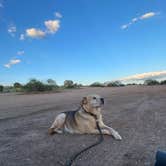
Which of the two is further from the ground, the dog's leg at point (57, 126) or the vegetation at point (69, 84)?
the vegetation at point (69, 84)

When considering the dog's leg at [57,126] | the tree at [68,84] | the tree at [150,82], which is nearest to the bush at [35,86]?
the tree at [68,84]

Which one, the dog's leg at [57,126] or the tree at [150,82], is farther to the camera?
the tree at [150,82]

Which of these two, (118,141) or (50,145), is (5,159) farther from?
(118,141)

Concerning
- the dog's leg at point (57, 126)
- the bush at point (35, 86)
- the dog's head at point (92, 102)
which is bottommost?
the dog's leg at point (57, 126)

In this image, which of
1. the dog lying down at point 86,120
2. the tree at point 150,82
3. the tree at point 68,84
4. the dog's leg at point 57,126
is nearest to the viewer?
the dog lying down at point 86,120

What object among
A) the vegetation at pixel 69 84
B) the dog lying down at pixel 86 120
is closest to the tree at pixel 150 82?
the vegetation at pixel 69 84

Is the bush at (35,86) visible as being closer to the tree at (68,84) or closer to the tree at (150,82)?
the tree at (68,84)

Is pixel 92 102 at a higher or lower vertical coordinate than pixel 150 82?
lower

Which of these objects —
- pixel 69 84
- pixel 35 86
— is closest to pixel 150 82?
pixel 69 84

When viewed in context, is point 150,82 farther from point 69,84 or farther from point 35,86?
point 35,86

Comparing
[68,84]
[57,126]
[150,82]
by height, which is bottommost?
[57,126]

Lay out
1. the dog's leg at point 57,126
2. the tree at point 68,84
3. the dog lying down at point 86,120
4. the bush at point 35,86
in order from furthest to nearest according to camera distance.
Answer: the tree at point 68,84, the bush at point 35,86, the dog's leg at point 57,126, the dog lying down at point 86,120

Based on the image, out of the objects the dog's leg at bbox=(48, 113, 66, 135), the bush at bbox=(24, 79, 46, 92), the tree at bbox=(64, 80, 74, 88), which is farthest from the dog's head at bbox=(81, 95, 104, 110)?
the tree at bbox=(64, 80, 74, 88)

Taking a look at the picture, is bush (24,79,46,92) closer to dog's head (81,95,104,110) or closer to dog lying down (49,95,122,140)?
dog lying down (49,95,122,140)
